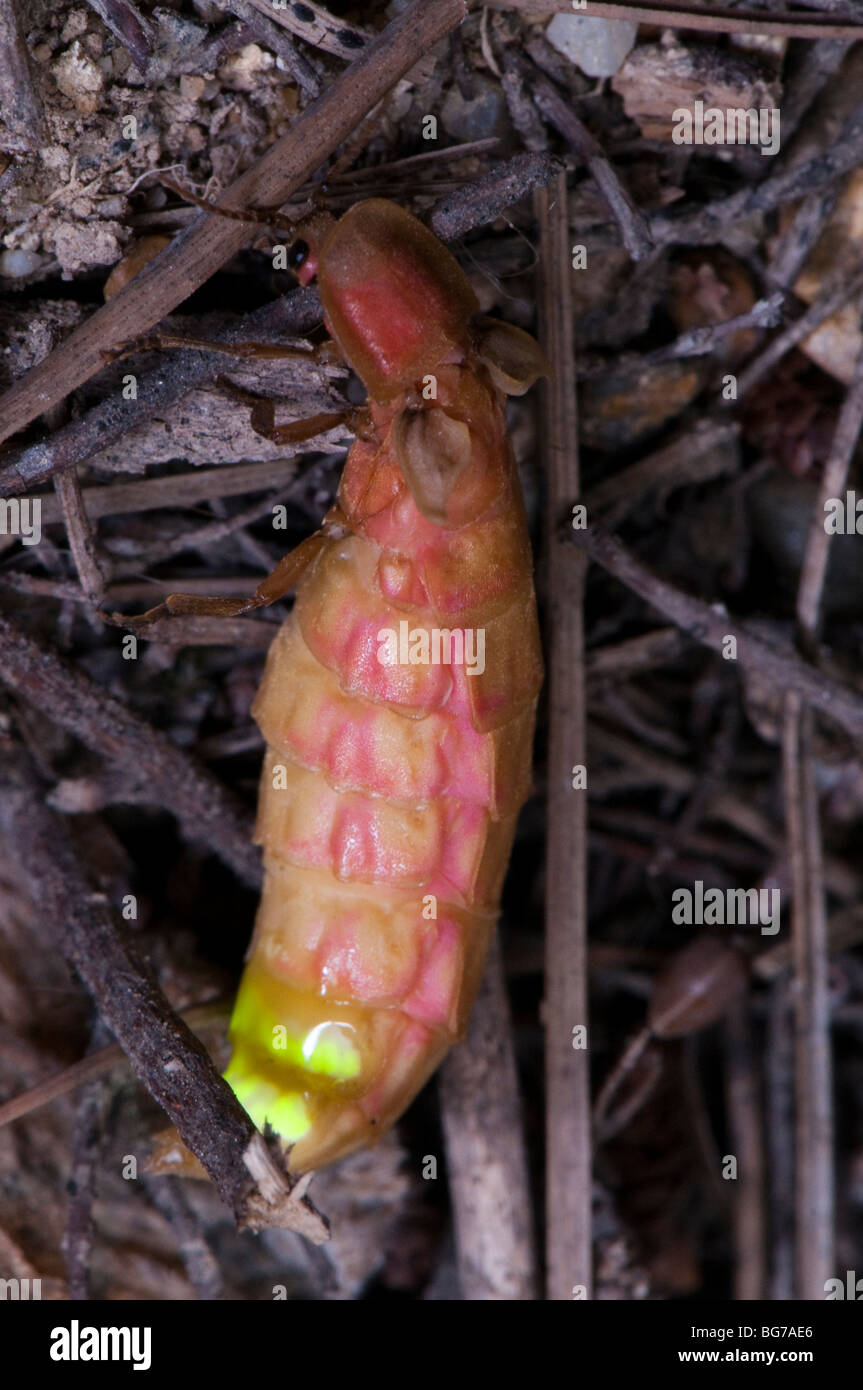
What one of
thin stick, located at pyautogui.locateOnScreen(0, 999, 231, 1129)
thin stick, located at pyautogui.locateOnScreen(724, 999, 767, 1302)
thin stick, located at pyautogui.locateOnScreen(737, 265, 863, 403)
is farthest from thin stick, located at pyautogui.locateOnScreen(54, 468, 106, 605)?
thin stick, located at pyautogui.locateOnScreen(724, 999, 767, 1302)

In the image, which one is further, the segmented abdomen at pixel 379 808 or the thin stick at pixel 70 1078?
the thin stick at pixel 70 1078

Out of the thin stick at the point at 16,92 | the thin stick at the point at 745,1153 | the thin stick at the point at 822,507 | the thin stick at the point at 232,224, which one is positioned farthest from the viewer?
the thin stick at the point at 745,1153

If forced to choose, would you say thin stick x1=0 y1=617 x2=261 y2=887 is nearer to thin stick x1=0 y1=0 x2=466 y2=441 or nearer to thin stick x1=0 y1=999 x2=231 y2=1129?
thin stick x1=0 y1=999 x2=231 y2=1129

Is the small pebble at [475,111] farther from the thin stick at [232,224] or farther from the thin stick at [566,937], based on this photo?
the thin stick at [566,937]

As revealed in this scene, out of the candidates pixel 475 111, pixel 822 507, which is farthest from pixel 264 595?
pixel 822 507

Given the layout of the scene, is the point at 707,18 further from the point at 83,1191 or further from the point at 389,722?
the point at 83,1191

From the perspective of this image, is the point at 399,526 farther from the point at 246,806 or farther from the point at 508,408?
the point at 246,806

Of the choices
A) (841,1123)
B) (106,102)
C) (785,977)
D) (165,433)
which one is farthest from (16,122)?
(841,1123)

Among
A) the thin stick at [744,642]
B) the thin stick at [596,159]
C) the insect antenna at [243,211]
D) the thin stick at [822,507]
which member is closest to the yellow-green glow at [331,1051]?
the thin stick at [744,642]
